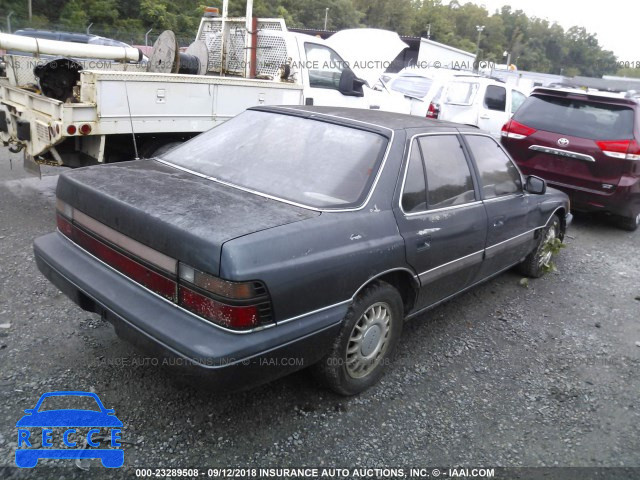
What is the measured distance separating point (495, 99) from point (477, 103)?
0.51 metres

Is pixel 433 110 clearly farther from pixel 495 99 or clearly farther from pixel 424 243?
pixel 424 243

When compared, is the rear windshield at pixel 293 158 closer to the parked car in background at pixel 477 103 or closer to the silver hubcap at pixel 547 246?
the silver hubcap at pixel 547 246

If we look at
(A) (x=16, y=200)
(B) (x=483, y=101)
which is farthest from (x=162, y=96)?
(B) (x=483, y=101)

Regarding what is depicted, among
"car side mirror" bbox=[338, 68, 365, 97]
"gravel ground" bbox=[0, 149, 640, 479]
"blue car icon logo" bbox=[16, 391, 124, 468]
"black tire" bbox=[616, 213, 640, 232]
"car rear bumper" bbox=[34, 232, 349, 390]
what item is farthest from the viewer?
"black tire" bbox=[616, 213, 640, 232]

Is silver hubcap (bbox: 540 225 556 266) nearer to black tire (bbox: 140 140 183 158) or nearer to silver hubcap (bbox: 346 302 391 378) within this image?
silver hubcap (bbox: 346 302 391 378)

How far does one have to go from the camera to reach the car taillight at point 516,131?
689 cm

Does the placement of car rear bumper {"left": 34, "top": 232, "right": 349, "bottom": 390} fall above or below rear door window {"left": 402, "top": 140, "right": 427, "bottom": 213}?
below

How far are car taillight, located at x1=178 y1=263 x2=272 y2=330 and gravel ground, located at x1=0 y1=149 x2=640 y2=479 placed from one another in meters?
0.45

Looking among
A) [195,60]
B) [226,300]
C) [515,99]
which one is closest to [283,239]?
[226,300]

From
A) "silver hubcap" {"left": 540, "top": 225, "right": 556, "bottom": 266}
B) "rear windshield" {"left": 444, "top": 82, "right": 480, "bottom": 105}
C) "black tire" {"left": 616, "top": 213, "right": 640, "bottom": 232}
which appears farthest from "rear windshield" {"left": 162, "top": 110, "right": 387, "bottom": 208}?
"rear windshield" {"left": 444, "top": 82, "right": 480, "bottom": 105}

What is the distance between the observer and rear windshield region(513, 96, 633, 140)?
251 inches

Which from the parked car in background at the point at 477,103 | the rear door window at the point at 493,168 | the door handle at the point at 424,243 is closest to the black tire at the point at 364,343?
the door handle at the point at 424,243

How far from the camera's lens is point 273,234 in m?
2.34

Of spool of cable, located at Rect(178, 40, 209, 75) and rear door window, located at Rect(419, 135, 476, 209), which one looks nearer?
rear door window, located at Rect(419, 135, 476, 209)
